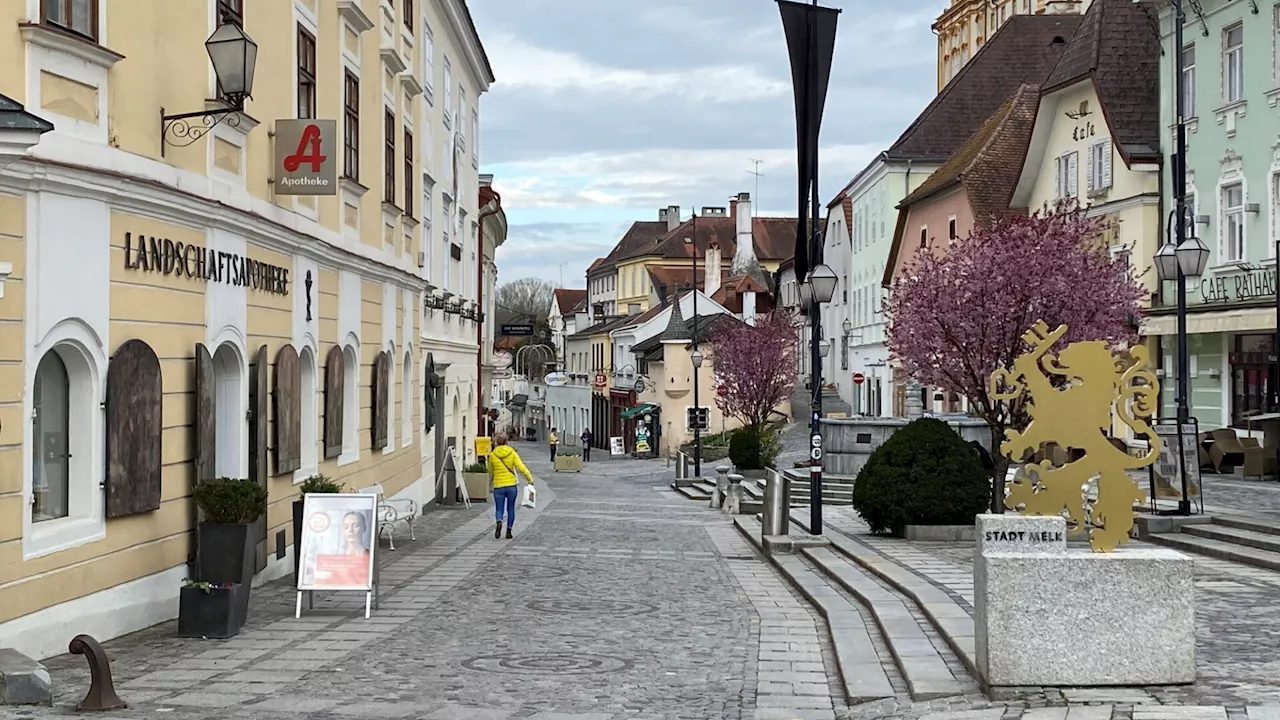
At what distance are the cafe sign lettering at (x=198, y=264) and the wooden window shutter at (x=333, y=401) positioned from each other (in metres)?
2.78

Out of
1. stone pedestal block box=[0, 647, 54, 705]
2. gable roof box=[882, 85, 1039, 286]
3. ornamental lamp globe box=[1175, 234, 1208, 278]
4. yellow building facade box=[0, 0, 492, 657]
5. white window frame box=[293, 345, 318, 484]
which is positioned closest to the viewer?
stone pedestal block box=[0, 647, 54, 705]

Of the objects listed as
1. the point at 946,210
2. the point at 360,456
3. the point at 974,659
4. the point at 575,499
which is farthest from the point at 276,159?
the point at 946,210

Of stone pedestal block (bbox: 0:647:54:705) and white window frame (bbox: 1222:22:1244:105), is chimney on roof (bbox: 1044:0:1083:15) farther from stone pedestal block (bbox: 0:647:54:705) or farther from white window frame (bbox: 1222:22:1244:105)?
stone pedestal block (bbox: 0:647:54:705)

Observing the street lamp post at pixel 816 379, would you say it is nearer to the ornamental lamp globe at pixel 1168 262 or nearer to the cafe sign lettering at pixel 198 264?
the ornamental lamp globe at pixel 1168 262

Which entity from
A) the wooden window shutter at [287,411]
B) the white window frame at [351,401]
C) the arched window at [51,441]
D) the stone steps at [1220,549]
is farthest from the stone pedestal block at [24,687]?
the white window frame at [351,401]

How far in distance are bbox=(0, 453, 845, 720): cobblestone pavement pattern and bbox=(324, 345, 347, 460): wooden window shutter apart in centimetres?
162

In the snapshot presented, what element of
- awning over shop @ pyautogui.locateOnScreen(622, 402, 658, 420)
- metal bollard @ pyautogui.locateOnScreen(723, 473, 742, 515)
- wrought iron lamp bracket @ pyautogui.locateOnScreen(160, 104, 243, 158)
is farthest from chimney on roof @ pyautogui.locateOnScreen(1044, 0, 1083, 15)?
wrought iron lamp bracket @ pyautogui.locateOnScreen(160, 104, 243, 158)

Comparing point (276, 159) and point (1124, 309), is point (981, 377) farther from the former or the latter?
point (276, 159)

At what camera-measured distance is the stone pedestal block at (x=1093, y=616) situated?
28.1 ft

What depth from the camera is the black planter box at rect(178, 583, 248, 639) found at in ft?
38.7

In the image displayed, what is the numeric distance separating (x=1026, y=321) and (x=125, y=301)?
1365 centimetres

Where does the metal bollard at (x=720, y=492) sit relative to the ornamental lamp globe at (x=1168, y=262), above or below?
below

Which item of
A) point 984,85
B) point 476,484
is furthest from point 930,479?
point 984,85

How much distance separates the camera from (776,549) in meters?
19.7
